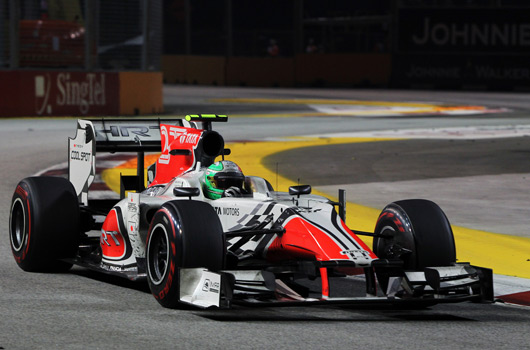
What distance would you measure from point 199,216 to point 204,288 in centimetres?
50

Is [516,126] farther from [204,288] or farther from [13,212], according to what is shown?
[204,288]

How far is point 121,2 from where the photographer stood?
28.8 meters

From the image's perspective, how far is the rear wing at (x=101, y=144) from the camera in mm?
9703

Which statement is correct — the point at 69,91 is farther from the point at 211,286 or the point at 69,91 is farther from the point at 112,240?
the point at 211,286

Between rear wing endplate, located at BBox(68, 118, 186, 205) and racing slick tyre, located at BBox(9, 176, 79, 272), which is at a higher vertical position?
rear wing endplate, located at BBox(68, 118, 186, 205)

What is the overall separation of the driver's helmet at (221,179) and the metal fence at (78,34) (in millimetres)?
20059

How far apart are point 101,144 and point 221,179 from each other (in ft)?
6.49

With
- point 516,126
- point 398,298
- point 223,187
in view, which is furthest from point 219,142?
point 516,126

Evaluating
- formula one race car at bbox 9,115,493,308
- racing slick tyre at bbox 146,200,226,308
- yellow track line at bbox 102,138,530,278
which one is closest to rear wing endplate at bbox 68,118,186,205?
formula one race car at bbox 9,115,493,308

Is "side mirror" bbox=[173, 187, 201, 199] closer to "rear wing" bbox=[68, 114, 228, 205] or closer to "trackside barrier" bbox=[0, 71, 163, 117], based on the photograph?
"rear wing" bbox=[68, 114, 228, 205]

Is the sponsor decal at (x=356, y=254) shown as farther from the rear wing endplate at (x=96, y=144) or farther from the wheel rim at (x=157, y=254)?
the rear wing endplate at (x=96, y=144)

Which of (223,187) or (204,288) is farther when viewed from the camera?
(223,187)

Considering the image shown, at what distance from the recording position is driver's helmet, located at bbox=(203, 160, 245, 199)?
27.0ft

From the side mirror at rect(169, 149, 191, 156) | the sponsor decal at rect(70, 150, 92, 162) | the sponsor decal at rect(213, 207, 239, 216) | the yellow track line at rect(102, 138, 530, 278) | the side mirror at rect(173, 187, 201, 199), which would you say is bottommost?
the yellow track line at rect(102, 138, 530, 278)
